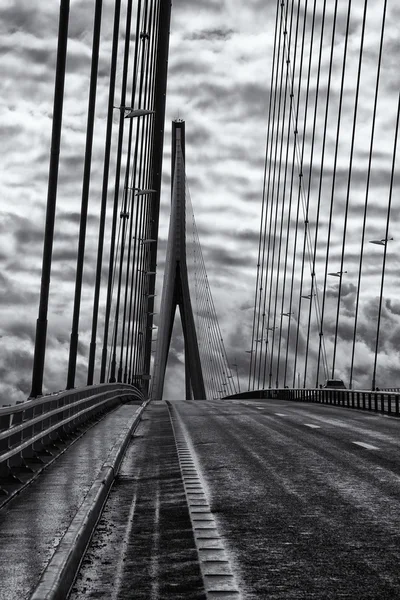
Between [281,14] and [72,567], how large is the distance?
79.3m

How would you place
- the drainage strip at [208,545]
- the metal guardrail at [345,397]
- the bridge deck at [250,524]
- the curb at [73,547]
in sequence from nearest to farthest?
the curb at [73,547], the drainage strip at [208,545], the bridge deck at [250,524], the metal guardrail at [345,397]

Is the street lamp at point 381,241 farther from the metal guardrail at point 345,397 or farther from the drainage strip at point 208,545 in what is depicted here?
the drainage strip at point 208,545

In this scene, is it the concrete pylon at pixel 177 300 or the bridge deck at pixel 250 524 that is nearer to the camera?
the bridge deck at pixel 250 524

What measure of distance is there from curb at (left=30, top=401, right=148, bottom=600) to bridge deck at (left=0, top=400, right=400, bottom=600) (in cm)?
11

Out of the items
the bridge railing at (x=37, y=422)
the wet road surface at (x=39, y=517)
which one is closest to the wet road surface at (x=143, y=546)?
the wet road surface at (x=39, y=517)

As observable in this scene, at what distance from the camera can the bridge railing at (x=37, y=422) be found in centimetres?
1023

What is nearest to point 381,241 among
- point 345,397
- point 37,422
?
point 345,397

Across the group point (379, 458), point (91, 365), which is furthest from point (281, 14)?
point (379, 458)

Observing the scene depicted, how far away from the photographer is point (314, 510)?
32.0 ft

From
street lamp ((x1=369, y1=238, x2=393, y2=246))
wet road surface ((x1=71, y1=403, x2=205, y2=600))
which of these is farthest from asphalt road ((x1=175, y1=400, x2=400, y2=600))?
street lamp ((x1=369, y1=238, x2=393, y2=246))

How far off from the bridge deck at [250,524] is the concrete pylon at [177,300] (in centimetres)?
6409

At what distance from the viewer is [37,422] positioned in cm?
1268

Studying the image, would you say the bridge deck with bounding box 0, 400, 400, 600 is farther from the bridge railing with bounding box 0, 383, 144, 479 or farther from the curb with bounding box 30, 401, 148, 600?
the bridge railing with bounding box 0, 383, 144, 479

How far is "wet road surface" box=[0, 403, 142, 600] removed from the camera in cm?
629
